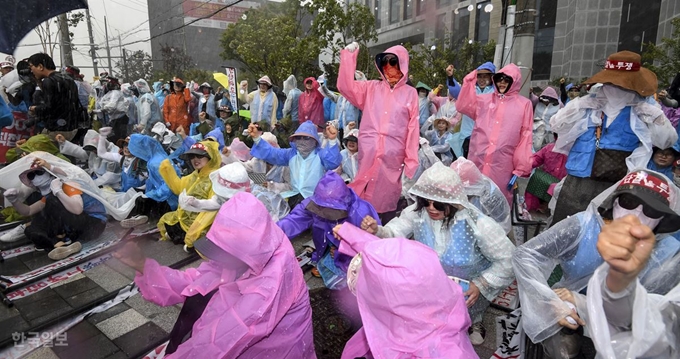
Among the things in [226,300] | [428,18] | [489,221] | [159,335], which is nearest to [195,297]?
[226,300]

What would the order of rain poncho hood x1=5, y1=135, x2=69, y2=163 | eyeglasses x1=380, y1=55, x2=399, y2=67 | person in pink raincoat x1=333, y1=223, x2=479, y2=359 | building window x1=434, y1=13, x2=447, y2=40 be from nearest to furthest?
person in pink raincoat x1=333, y1=223, x2=479, y2=359, eyeglasses x1=380, y1=55, x2=399, y2=67, rain poncho hood x1=5, y1=135, x2=69, y2=163, building window x1=434, y1=13, x2=447, y2=40

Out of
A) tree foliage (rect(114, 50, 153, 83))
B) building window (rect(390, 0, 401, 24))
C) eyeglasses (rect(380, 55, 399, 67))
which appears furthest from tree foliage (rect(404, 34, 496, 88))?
tree foliage (rect(114, 50, 153, 83))

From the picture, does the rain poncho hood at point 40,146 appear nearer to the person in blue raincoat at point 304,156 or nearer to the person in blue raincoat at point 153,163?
the person in blue raincoat at point 153,163

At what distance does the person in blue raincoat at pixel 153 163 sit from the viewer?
5.32 metres

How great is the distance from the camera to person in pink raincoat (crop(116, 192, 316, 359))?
2.00m

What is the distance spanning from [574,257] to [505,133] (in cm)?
204

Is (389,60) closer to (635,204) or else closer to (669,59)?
(635,204)

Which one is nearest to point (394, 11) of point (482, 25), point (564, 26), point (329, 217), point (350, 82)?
point (482, 25)

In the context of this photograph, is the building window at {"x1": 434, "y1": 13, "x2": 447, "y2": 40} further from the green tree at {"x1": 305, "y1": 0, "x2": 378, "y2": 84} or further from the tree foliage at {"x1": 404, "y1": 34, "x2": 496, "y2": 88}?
the green tree at {"x1": 305, "y1": 0, "x2": 378, "y2": 84}

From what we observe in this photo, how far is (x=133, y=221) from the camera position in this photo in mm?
5410

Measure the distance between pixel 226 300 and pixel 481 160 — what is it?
2.98 meters

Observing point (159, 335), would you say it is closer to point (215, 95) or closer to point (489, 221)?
point (489, 221)

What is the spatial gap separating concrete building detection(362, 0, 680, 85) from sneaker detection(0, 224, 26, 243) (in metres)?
11.3

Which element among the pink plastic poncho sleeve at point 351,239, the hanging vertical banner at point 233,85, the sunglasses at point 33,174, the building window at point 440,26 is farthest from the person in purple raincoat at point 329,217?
the building window at point 440,26
